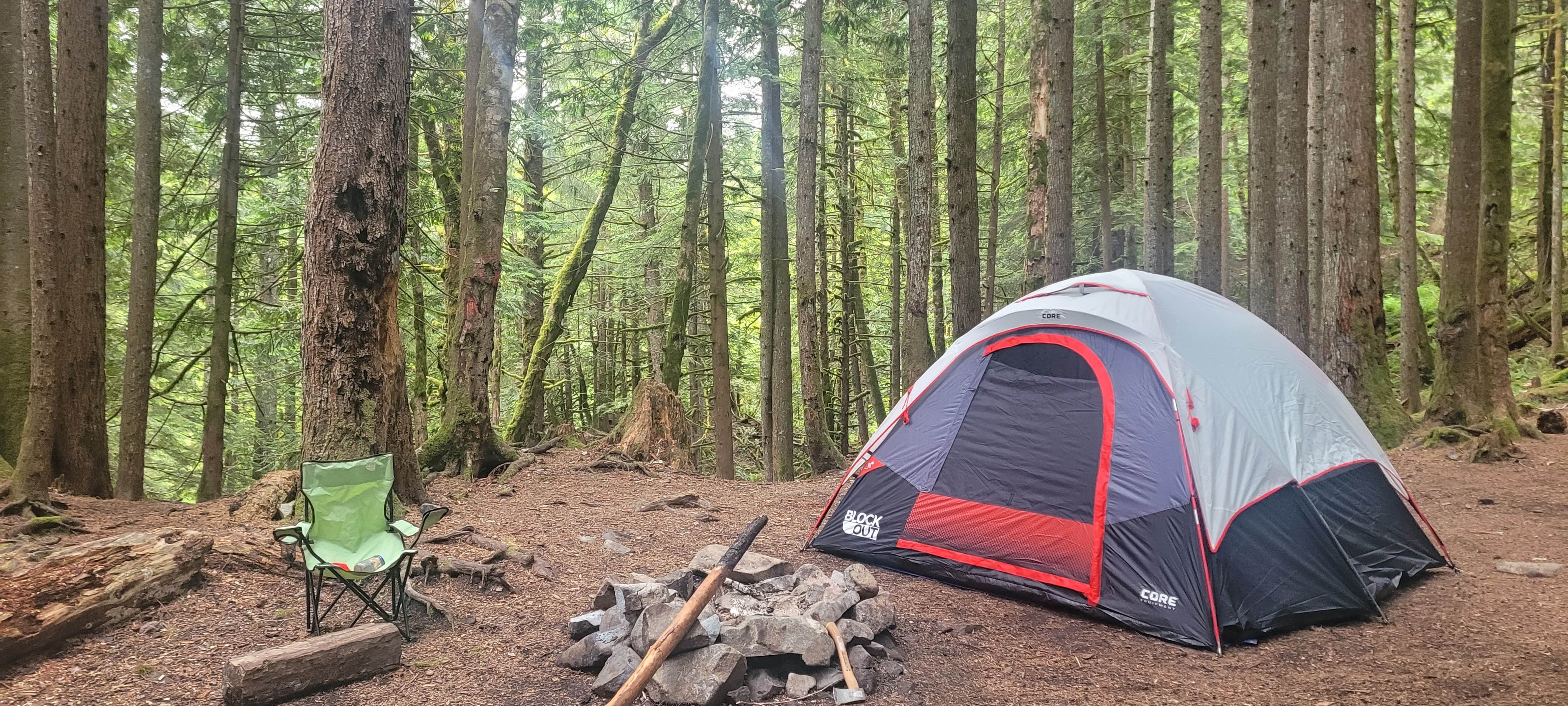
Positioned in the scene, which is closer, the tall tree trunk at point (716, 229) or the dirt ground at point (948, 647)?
the dirt ground at point (948, 647)

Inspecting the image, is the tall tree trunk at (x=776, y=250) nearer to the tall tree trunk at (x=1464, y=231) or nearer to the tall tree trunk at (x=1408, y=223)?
the tall tree trunk at (x=1464, y=231)

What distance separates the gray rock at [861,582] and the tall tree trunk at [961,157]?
472cm

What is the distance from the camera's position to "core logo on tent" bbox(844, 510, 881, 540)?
5.83 m

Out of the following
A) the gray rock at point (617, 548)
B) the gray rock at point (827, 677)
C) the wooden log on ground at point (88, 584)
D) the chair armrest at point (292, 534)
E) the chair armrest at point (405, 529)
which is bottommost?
the gray rock at point (827, 677)

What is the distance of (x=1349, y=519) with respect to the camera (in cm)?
530

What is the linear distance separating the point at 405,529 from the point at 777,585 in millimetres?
2078

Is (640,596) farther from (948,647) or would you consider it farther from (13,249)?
(13,249)

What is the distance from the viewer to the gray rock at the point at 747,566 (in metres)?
4.72

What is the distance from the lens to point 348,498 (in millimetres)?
4418

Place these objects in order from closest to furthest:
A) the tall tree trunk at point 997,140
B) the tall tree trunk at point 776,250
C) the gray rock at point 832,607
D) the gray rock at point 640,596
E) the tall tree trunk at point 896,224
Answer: the gray rock at point 640,596 < the gray rock at point 832,607 < the tall tree trunk at point 776,250 < the tall tree trunk at point 997,140 < the tall tree trunk at point 896,224

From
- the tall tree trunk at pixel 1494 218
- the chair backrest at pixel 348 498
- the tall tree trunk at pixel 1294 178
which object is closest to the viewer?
the chair backrest at pixel 348 498

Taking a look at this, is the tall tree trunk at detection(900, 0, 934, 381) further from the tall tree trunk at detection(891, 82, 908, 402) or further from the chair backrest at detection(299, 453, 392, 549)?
the tall tree trunk at detection(891, 82, 908, 402)

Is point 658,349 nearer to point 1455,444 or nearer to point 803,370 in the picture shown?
point 803,370

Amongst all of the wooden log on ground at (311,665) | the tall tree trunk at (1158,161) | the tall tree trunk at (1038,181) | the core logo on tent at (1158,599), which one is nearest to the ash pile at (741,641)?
the wooden log on ground at (311,665)
